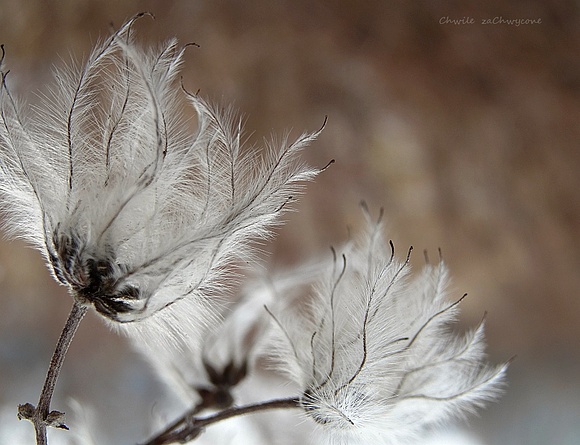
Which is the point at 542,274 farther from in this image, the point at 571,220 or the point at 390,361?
the point at 390,361

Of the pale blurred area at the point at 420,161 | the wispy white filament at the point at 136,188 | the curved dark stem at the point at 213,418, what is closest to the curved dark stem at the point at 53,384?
the wispy white filament at the point at 136,188

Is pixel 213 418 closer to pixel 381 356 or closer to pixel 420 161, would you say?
pixel 381 356

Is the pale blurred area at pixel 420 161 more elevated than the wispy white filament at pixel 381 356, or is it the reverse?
the pale blurred area at pixel 420 161

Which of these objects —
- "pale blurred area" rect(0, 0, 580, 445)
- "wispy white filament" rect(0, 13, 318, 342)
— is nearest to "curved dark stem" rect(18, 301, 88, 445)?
"wispy white filament" rect(0, 13, 318, 342)

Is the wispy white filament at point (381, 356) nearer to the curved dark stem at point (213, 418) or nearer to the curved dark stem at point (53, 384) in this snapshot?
the curved dark stem at point (213, 418)

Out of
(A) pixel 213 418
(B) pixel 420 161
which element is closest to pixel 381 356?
(A) pixel 213 418
